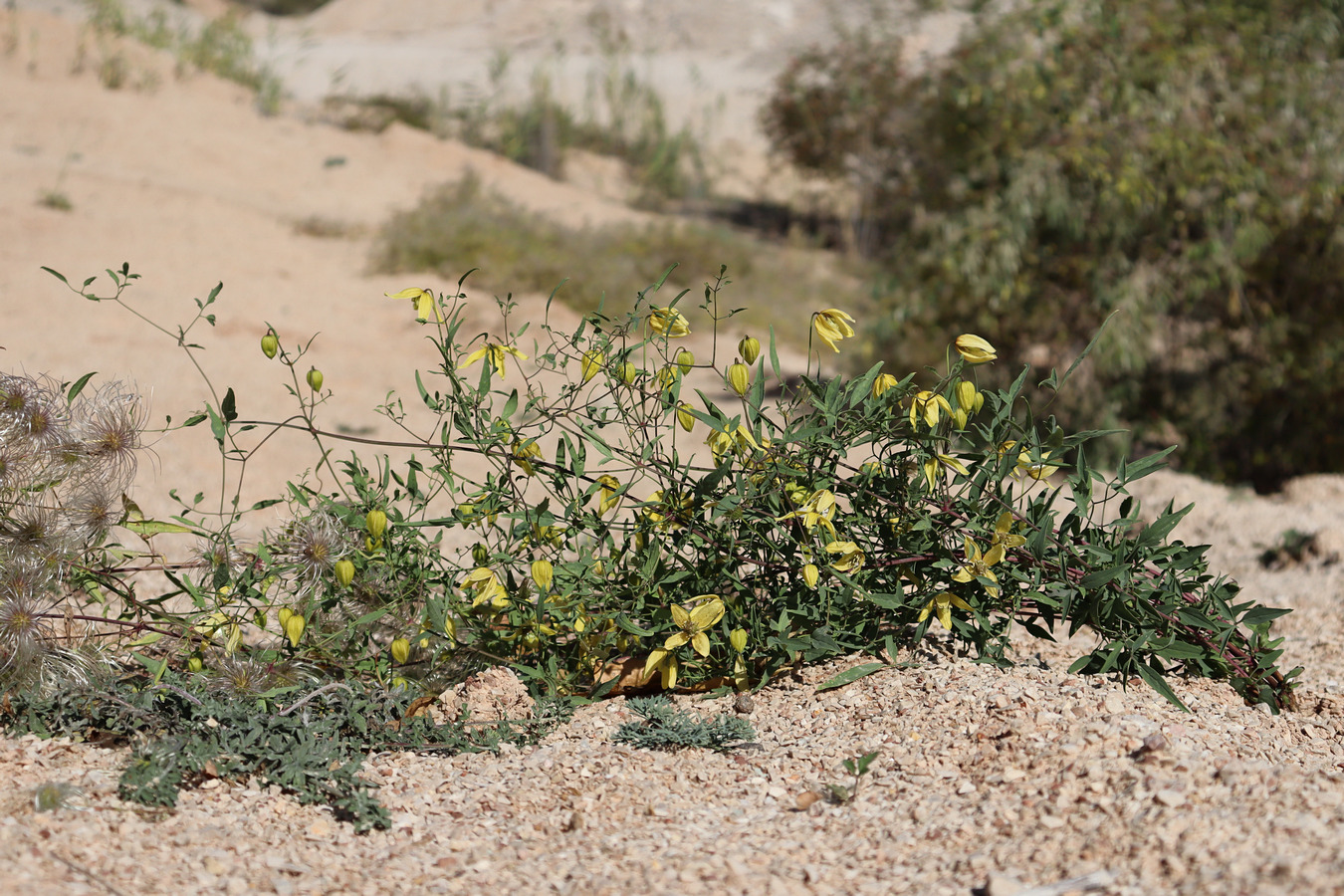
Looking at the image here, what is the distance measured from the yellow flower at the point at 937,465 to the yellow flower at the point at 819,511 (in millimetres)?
172

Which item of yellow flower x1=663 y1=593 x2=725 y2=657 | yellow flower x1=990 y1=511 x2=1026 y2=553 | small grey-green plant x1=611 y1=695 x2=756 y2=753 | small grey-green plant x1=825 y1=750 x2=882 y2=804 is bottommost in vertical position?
small grey-green plant x1=611 y1=695 x2=756 y2=753

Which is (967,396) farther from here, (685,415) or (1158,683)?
(1158,683)

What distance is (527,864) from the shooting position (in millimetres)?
1692

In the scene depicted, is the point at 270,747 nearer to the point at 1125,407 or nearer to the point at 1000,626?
the point at 1000,626

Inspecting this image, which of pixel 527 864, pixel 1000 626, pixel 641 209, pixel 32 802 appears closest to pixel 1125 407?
pixel 1000 626

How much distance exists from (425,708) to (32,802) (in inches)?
27.0

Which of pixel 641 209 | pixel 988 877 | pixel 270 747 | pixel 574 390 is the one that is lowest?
pixel 641 209

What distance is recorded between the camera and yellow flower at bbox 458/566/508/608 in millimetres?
2010

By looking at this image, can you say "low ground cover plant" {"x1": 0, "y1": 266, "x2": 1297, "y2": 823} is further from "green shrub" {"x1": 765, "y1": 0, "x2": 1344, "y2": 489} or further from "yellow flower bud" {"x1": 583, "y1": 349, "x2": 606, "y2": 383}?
"green shrub" {"x1": 765, "y1": 0, "x2": 1344, "y2": 489}

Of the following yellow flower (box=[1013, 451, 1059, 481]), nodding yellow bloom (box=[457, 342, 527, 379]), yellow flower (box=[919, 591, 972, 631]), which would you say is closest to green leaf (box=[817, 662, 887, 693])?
yellow flower (box=[919, 591, 972, 631])

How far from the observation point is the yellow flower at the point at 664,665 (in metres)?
2.06

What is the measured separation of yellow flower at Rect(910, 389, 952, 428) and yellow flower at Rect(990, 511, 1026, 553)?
0.22 meters

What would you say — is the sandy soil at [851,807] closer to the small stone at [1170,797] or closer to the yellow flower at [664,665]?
the small stone at [1170,797]

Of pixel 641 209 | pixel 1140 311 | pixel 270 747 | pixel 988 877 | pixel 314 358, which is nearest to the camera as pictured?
pixel 988 877
